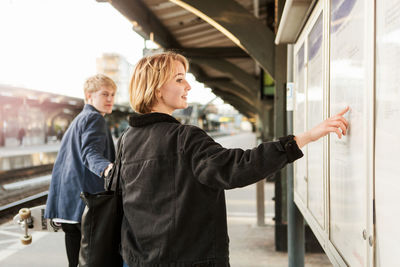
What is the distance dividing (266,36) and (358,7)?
8.87 feet

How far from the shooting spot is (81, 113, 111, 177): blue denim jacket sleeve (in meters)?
2.43

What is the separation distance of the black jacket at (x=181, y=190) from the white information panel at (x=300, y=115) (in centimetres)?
108

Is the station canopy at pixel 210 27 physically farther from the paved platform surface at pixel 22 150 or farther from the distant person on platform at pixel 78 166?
the paved platform surface at pixel 22 150

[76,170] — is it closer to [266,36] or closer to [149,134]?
[149,134]

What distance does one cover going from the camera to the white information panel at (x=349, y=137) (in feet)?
3.74

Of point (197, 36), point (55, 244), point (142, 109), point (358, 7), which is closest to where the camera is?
point (358, 7)

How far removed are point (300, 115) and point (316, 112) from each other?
2.10 feet

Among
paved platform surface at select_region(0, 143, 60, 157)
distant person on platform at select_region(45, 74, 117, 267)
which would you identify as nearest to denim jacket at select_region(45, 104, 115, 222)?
distant person on platform at select_region(45, 74, 117, 267)

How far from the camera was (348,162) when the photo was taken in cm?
131

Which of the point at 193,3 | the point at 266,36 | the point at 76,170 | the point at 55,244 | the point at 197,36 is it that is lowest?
the point at 55,244

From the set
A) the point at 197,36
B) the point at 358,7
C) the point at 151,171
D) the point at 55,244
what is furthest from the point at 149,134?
the point at 197,36

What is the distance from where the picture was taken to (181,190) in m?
1.45

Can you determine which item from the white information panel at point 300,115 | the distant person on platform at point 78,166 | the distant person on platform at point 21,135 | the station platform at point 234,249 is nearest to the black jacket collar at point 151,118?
the distant person on platform at point 78,166

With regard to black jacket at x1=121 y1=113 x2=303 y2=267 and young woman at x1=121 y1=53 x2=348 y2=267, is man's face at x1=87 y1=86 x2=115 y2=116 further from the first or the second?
black jacket at x1=121 y1=113 x2=303 y2=267
